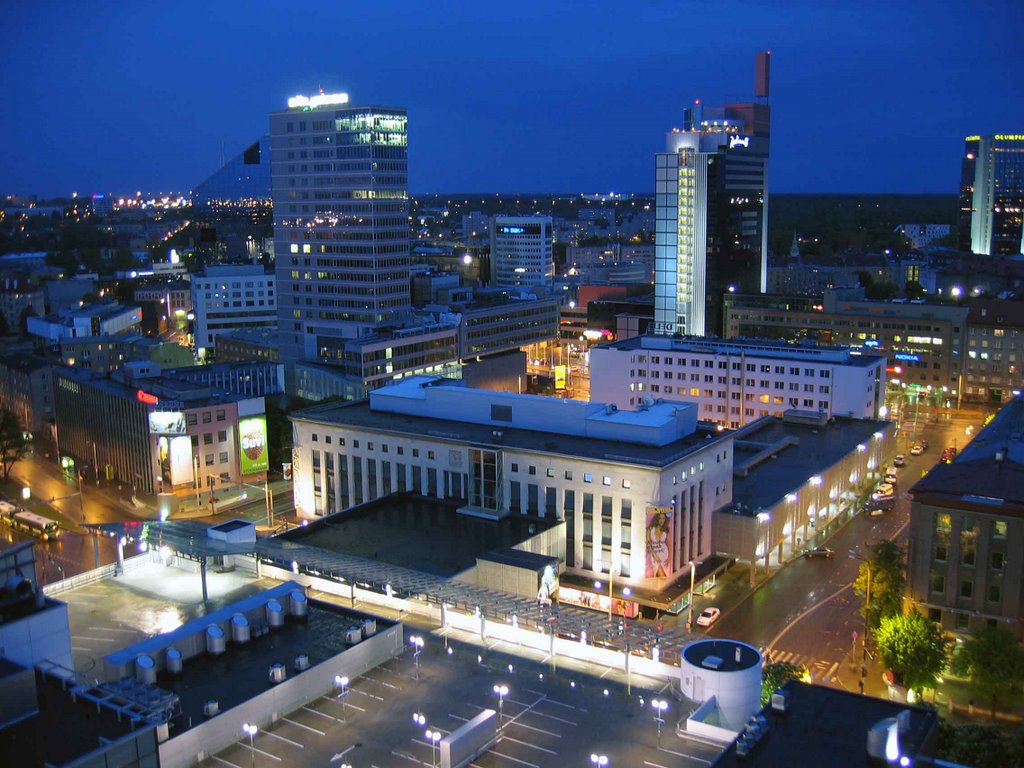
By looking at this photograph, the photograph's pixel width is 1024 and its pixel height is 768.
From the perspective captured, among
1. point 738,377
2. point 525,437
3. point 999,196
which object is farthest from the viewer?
point 999,196

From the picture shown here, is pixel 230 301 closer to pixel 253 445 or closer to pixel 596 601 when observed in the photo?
pixel 253 445

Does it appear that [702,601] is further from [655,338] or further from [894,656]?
[655,338]

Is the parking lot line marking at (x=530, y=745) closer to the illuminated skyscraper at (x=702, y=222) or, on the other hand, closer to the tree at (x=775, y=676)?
the tree at (x=775, y=676)

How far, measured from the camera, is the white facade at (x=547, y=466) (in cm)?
4403

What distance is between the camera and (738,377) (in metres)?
75.2

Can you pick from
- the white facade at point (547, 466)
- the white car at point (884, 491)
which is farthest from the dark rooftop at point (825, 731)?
the white car at point (884, 491)

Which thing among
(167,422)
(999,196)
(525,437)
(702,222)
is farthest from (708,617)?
(999,196)

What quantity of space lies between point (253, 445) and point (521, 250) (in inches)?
4115

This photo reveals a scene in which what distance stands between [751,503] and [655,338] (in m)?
31.3

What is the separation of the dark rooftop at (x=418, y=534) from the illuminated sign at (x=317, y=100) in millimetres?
62191

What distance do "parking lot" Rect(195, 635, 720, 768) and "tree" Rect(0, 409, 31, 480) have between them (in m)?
55.2

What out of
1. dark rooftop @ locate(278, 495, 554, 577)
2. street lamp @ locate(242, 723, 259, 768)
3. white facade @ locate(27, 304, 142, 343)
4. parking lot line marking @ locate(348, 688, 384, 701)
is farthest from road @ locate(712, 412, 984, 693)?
white facade @ locate(27, 304, 142, 343)

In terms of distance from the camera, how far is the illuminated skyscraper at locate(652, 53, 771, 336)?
3937 inches

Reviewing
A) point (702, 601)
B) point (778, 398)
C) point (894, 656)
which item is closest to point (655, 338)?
point (778, 398)
